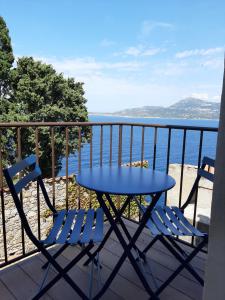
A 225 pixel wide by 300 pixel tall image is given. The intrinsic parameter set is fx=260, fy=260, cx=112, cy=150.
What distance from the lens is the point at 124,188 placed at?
177 cm

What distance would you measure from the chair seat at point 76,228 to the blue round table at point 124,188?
0.45ft

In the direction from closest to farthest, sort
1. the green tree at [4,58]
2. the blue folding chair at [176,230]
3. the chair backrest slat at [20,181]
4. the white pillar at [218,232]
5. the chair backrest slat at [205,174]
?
the white pillar at [218,232] < the chair backrest slat at [20,181] < the blue folding chair at [176,230] < the chair backrest slat at [205,174] < the green tree at [4,58]

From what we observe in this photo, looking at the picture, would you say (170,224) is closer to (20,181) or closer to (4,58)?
(20,181)

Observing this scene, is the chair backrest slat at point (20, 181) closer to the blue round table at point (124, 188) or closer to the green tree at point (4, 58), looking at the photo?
the blue round table at point (124, 188)

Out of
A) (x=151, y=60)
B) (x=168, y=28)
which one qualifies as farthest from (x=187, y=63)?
(x=168, y=28)

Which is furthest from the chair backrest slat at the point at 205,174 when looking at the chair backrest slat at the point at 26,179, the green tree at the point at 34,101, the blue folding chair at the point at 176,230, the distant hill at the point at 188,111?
the green tree at the point at 34,101

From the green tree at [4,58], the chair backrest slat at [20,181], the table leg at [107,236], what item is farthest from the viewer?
the green tree at [4,58]

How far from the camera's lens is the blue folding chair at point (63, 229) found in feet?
5.38

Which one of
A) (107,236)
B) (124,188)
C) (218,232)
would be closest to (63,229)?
(107,236)

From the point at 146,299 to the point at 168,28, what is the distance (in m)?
27.0

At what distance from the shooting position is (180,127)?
2.69m

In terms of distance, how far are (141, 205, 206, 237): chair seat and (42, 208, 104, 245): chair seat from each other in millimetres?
406

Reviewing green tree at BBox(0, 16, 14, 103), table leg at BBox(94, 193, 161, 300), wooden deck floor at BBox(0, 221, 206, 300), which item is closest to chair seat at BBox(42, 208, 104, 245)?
table leg at BBox(94, 193, 161, 300)

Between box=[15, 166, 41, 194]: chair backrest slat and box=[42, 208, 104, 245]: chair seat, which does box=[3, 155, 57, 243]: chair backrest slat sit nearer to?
box=[15, 166, 41, 194]: chair backrest slat
